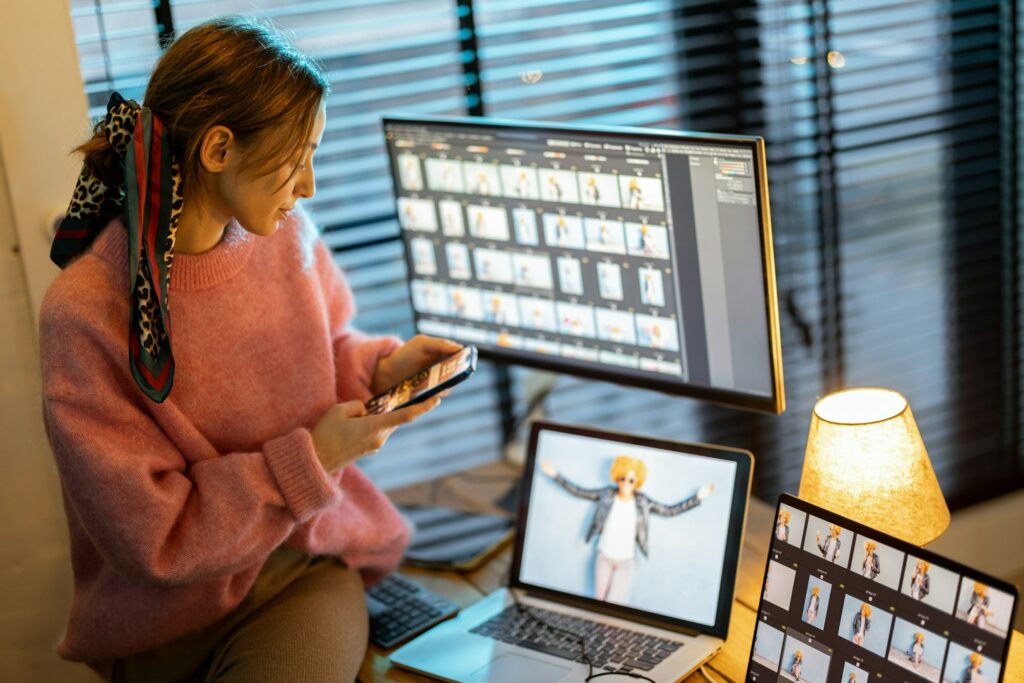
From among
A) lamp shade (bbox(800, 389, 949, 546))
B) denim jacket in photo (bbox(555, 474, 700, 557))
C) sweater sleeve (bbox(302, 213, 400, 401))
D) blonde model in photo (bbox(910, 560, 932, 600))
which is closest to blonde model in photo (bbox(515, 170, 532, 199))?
sweater sleeve (bbox(302, 213, 400, 401))

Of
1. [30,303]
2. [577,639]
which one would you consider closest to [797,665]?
[577,639]

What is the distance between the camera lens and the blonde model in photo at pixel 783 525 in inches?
46.9

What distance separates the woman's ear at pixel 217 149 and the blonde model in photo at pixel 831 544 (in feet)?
2.49

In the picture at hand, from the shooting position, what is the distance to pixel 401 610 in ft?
5.06

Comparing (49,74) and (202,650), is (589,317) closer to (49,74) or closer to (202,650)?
(202,650)

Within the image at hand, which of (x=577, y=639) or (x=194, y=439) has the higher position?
(x=194, y=439)

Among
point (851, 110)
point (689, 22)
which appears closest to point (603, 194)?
point (689, 22)

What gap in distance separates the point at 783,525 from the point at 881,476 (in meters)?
0.12

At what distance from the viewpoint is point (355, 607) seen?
147 cm

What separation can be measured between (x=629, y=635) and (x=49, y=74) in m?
1.12

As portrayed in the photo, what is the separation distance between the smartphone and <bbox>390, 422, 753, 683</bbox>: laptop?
176 millimetres

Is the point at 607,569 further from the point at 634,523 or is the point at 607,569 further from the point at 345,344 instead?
the point at 345,344

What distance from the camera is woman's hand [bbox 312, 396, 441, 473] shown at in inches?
52.9

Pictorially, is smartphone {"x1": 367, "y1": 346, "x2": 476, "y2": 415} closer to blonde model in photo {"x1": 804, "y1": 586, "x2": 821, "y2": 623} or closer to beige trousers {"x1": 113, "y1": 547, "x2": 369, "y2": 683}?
beige trousers {"x1": 113, "y1": 547, "x2": 369, "y2": 683}
